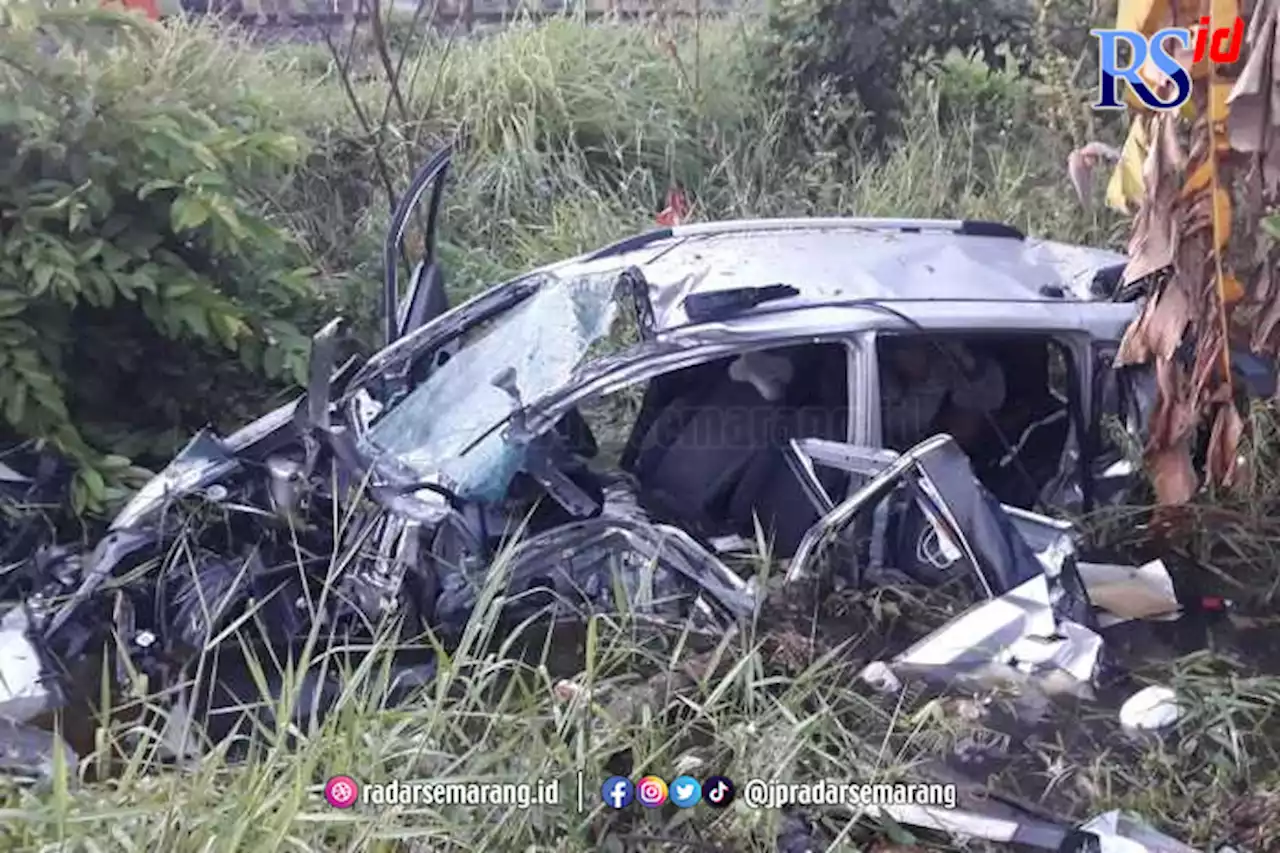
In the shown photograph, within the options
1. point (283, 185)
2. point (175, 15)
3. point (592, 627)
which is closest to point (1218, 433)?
point (592, 627)

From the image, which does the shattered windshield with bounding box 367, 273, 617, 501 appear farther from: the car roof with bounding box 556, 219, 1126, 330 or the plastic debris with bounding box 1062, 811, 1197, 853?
the plastic debris with bounding box 1062, 811, 1197, 853

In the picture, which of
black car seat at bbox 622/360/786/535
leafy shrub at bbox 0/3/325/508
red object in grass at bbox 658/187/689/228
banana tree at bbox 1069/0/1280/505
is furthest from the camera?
red object in grass at bbox 658/187/689/228

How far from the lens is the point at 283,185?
6.46m

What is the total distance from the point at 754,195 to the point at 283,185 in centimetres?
245

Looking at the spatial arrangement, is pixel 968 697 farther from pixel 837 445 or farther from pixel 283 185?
pixel 283 185

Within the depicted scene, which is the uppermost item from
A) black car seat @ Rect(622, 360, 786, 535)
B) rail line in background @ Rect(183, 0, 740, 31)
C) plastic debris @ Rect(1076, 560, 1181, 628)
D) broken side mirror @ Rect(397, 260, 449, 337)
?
rail line in background @ Rect(183, 0, 740, 31)

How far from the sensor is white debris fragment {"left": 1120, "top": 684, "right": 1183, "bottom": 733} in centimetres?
329

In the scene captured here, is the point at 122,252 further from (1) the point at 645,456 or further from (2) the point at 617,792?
(2) the point at 617,792

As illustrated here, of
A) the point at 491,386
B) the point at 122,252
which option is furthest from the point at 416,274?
the point at 122,252

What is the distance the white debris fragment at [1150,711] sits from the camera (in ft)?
10.8

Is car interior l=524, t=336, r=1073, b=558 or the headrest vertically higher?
the headrest

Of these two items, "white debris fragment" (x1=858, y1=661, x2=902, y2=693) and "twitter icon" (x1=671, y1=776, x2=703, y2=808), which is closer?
"twitter icon" (x1=671, y1=776, x2=703, y2=808)

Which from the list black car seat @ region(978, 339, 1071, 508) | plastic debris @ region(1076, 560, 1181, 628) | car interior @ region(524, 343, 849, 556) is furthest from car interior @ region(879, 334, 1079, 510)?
car interior @ region(524, 343, 849, 556)

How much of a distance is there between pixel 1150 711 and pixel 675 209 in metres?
3.71
